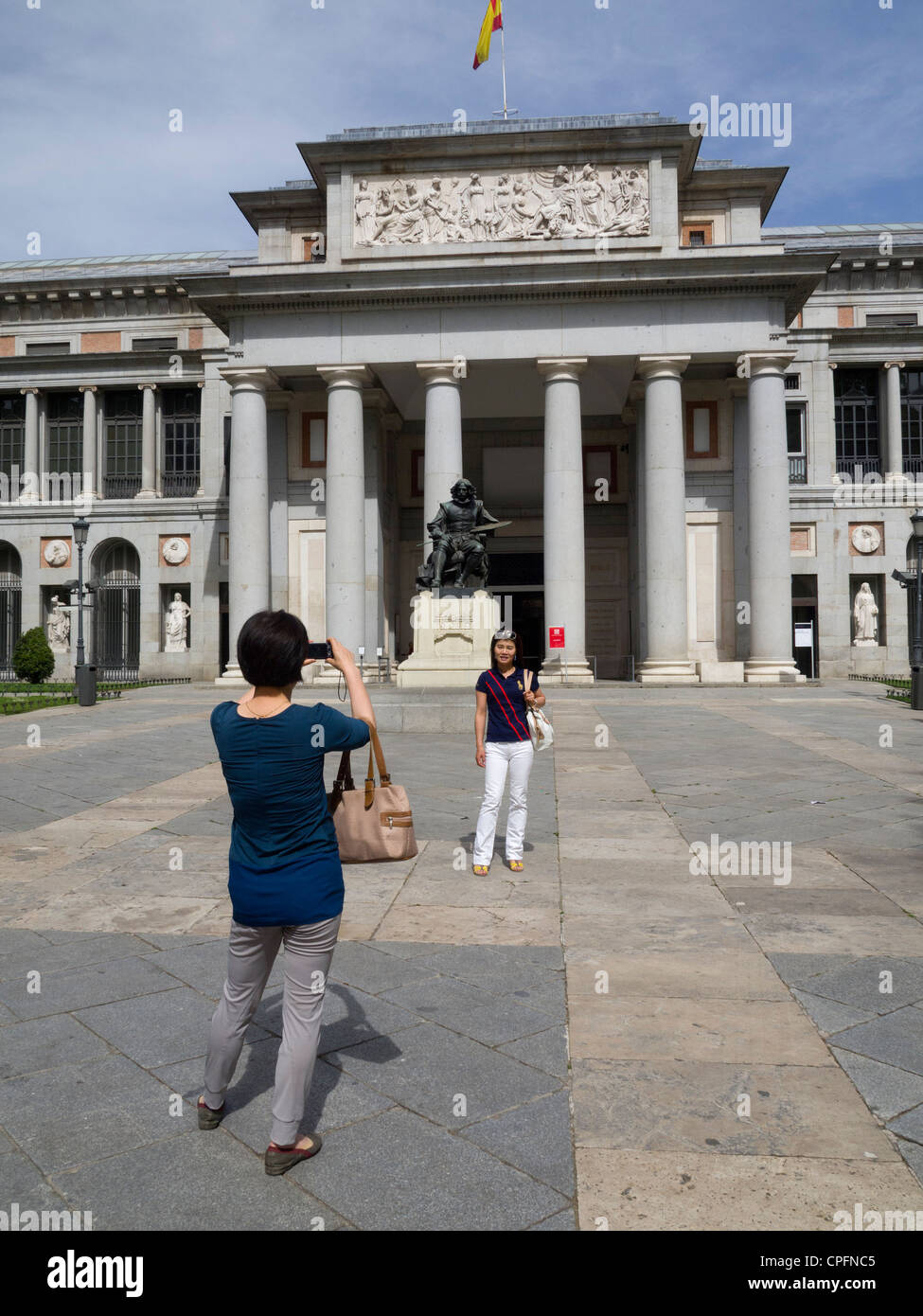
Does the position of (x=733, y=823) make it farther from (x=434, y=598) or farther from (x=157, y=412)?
(x=157, y=412)

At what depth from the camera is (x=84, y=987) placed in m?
4.73

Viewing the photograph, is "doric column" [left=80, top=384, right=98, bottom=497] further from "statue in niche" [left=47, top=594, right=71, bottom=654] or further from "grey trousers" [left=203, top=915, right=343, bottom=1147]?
"grey trousers" [left=203, top=915, right=343, bottom=1147]

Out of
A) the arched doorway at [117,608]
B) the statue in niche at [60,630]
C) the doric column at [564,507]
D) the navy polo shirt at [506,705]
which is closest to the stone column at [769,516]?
the doric column at [564,507]

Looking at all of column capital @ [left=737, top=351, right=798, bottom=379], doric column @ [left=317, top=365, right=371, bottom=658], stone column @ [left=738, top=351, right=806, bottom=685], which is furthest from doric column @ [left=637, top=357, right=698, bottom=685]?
doric column @ [left=317, top=365, right=371, bottom=658]

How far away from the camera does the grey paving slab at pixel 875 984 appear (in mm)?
4445

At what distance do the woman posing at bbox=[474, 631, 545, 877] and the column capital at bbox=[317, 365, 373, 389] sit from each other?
2698 centimetres

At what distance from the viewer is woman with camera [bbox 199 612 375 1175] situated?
316 cm

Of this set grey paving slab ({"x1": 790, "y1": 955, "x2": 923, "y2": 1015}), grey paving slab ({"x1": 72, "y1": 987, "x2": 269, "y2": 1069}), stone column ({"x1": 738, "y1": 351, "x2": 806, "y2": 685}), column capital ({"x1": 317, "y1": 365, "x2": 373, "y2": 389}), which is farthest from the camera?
column capital ({"x1": 317, "y1": 365, "x2": 373, "y2": 389})

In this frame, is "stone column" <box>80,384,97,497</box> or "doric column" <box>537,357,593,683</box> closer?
"doric column" <box>537,357,593,683</box>

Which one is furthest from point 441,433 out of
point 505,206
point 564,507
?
point 505,206

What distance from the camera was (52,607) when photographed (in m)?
44.2

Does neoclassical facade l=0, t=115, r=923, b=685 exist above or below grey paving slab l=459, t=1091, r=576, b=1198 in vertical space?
above

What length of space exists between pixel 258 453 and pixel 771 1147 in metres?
32.4
